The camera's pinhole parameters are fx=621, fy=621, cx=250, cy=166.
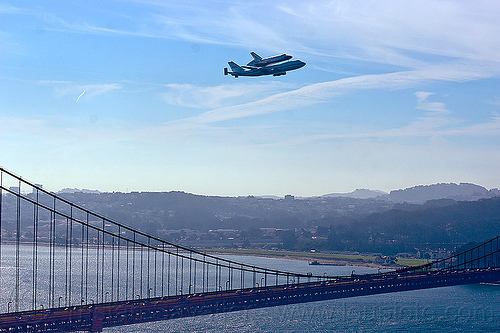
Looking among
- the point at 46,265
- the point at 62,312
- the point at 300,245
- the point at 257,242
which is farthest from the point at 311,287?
the point at 257,242

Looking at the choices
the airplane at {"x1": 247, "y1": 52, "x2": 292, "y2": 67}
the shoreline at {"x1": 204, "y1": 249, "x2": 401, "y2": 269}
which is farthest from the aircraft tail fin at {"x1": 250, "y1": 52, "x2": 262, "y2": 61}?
the shoreline at {"x1": 204, "y1": 249, "x2": 401, "y2": 269}

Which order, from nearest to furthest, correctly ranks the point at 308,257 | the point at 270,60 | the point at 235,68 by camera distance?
the point at 270,60 → the point at 235,68 → the point at 308,257

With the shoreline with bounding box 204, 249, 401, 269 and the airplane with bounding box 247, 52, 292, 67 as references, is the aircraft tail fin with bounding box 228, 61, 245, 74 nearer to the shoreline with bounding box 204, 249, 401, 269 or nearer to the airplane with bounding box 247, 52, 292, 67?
the airplane with bounding box 247, 52, 292, 67

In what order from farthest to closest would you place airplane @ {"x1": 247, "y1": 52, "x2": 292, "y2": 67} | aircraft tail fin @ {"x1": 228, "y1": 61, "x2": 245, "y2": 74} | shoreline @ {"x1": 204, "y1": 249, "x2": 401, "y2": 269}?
shoreline @ {"x1": 204, "y1": 249, "x2": 401, "y2": 269} < aircraft tail fin @ {"x1": 228, "y1": 61, "x2": 245, "y2": 74} < airplane @ {"x1": 247, "y1": 52, "x2": 292, "y2": 67}

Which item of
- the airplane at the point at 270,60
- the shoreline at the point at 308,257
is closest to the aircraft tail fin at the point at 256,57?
the airplane at the point at 270,60

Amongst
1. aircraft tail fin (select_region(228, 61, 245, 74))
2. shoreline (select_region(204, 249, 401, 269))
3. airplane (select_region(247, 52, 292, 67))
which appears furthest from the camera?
shoreline (select_region(204, 249, 401, 269))

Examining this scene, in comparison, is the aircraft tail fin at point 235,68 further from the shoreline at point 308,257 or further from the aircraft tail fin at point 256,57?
the shoreline at point 308,257

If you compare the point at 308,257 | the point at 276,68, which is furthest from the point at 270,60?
the point at 308,257

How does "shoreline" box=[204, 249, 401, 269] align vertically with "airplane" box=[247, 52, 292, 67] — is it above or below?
below

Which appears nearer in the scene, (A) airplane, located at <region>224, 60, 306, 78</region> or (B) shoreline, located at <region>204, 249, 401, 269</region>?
(A) airplane, located at <region>224, 60, 306, 78</region>

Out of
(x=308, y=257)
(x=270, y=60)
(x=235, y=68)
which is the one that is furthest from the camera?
(x=308, y=257)

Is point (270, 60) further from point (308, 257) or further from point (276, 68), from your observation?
point (308, 257)
